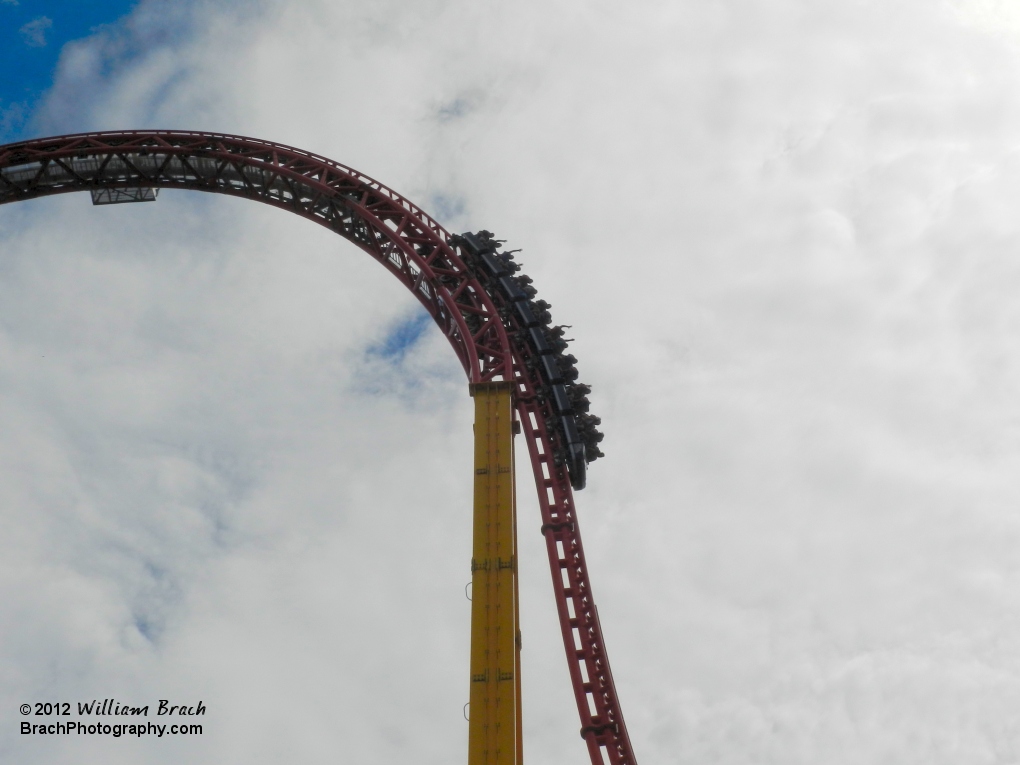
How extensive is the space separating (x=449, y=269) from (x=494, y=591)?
927cm

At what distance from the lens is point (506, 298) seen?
85.0ft

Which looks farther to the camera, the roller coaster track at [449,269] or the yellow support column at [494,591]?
the roller coaster track at [449,269]

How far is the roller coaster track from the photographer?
23.2 metres

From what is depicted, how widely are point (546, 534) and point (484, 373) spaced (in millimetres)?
3969

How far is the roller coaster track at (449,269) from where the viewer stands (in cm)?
2316

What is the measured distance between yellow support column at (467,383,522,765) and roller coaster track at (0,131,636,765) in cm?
150

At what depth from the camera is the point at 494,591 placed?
64.6 feet

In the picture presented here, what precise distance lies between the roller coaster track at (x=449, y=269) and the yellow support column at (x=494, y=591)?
150cm

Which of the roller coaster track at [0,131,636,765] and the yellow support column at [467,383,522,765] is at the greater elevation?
the roller coaster track at [0,131,636,765]

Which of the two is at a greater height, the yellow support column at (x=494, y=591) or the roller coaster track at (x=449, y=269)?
the roller coaster track at (x=449, y=269)

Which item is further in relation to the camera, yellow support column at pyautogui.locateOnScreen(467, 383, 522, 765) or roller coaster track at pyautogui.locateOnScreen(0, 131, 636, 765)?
roller coaster track at pyautogui.locateOnScreen(0, 131, 636, 765)

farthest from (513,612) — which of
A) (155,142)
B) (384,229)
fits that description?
(155,142)

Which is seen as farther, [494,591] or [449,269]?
[449,269]

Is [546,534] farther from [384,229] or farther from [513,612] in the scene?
[384,229]
